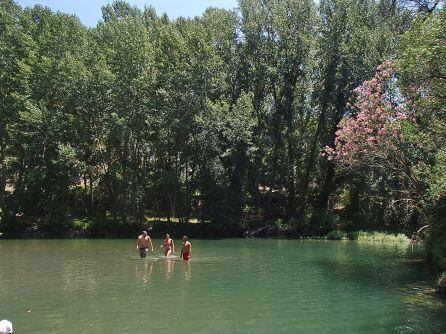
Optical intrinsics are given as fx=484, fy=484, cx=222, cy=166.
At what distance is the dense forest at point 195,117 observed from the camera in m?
44.8

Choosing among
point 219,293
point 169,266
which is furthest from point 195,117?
point 219,293

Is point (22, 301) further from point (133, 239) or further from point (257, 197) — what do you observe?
point (257, 197)

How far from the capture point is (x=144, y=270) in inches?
912

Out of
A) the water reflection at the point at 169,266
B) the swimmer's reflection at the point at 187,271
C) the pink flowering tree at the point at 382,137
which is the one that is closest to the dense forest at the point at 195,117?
the pink flowering tree at the point at 382,137

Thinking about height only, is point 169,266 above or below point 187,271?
above

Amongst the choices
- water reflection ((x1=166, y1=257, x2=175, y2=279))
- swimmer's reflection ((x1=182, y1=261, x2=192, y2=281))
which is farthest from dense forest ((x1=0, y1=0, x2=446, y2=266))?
swimmer's reflection ((x1=182, y1=261, x2=192, y2=281))

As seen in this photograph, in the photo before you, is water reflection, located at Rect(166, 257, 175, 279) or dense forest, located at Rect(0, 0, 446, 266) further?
dense forest, located at Rect(0, 0, 446, 266)

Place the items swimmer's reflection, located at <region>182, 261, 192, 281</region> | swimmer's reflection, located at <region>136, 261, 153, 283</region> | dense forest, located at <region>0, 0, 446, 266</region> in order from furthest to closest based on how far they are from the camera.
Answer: dense forest, located at <region>0, 0, 446, 266</region> → swimmer's reflection, located at <region>182, 261, 192, 281</region> → swimmer's reflection, located at <region>136, 261, 153, 283</region>

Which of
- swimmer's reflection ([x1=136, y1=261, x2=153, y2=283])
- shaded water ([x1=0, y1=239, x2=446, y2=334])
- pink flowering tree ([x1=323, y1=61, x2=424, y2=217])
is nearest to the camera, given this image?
shaded water ([x1=0, y1=239, x2=446, y2=334])

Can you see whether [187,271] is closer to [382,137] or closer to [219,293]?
[219,293]

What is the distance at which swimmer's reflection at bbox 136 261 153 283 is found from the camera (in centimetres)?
2080

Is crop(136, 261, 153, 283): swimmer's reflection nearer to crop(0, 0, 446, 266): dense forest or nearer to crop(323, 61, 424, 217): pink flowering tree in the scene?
crop(323, 61, 424, 217): pink flowering tree

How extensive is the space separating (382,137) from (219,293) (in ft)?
37.3

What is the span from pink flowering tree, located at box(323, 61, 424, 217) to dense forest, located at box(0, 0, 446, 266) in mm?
16584
